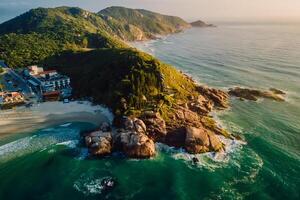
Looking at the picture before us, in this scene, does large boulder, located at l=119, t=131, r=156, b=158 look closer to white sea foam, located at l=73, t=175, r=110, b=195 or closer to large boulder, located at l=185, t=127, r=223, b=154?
large boulder, located at l=185, t=127, r=223, b=154

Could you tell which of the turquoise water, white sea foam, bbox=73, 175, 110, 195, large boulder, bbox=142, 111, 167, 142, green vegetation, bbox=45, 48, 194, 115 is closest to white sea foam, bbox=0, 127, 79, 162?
the turquoise water

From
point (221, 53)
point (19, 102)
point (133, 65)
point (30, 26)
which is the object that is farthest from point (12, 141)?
point (30, 26)

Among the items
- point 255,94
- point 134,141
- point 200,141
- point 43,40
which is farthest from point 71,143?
point 43,40

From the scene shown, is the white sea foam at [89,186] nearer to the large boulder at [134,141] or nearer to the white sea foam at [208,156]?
the large boulder at [134,141]

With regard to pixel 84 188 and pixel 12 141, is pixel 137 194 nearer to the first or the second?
pixel 84 188

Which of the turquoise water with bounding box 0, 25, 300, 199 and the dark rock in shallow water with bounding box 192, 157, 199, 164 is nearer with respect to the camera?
the turquoise water with bounding box 0, 25, 300, 199

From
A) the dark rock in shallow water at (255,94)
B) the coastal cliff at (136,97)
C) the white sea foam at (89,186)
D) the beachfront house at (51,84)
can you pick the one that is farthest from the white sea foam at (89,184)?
the dark rock in shallow water at (255,94)

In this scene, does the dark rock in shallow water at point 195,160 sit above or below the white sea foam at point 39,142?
below
